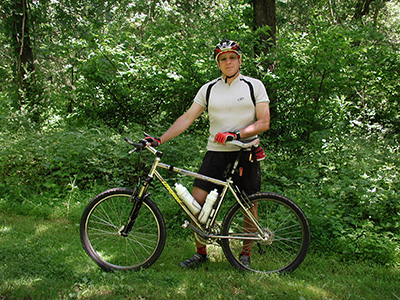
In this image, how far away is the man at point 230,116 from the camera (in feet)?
10.6

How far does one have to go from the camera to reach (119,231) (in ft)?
11.3

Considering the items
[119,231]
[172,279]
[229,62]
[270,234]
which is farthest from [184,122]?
[172,279]

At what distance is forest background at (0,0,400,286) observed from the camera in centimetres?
438

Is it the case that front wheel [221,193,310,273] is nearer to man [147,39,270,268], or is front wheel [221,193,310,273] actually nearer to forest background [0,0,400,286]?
man [147,39,270,268]

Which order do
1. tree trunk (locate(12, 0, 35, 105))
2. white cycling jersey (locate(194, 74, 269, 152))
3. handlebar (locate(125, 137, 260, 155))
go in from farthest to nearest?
1. tree trunk (locate(12, 0, 35, 105))
2. white cycling jersey (locate(194, 74, 269, 152))
3. handlebar (locate(125, 137, 260, 155))

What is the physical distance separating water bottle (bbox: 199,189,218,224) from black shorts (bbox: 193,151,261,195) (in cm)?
14

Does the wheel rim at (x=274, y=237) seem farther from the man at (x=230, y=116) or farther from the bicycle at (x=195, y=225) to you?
the man at (x=230, y=116)

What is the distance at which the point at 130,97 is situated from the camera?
7652 millimetres

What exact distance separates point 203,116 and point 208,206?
470 centimetres

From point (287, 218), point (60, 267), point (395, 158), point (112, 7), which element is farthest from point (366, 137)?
point (112, 7)

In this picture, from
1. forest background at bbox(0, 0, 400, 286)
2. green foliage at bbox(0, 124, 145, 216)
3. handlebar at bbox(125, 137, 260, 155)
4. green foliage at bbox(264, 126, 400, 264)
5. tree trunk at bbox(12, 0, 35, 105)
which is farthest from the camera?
tree trunk at bbox(12, 0, 35, 105)

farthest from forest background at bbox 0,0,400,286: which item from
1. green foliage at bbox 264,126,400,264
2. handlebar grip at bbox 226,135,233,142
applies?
handlebar grip at bbox 226,135,233,142

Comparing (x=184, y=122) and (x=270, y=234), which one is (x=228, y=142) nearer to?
(x=184, y=122)

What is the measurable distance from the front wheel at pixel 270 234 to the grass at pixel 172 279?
169mm
